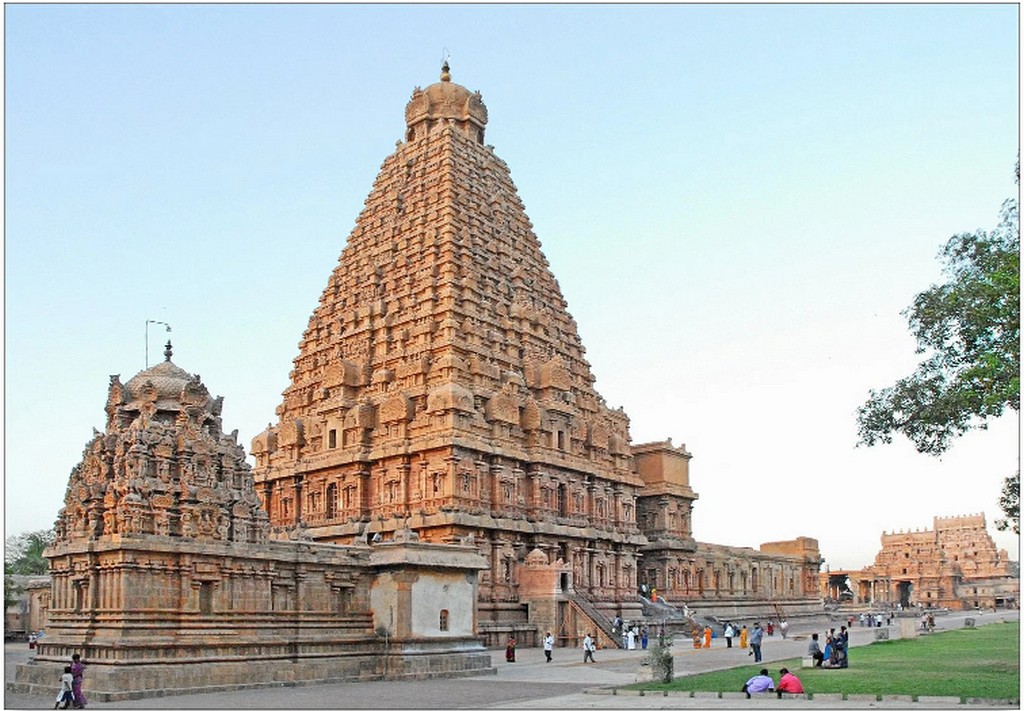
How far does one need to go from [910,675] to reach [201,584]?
18.5 m

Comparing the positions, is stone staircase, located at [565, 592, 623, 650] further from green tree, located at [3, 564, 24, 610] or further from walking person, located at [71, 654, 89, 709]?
green tree, located at [3, 564, 24, 610]

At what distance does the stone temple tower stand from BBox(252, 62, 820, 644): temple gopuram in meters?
0.10

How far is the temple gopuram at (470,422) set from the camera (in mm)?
47656

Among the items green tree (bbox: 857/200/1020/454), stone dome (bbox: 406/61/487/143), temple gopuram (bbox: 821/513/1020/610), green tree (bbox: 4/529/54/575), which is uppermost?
stone dome (bbox: 406/61/487/143)

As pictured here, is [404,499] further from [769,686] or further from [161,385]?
[769,686]

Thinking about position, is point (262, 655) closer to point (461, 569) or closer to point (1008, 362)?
point (461, 569)

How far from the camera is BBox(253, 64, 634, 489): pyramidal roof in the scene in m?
50.5

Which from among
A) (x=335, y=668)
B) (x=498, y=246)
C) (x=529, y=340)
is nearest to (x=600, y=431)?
(x=529, y=340)

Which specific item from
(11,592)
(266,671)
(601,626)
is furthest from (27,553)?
(266,671)

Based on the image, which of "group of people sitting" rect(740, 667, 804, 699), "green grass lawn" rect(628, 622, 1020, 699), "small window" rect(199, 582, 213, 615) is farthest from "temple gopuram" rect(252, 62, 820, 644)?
"group of people sitting" rect(740, 667, 804, 699)

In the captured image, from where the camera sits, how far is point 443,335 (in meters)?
51.6

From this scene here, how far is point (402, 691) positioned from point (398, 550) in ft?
19.8

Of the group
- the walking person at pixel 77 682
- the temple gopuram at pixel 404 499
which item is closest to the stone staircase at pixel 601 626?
the temple gopuram at pixel 404 499

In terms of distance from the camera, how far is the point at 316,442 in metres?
53.9
